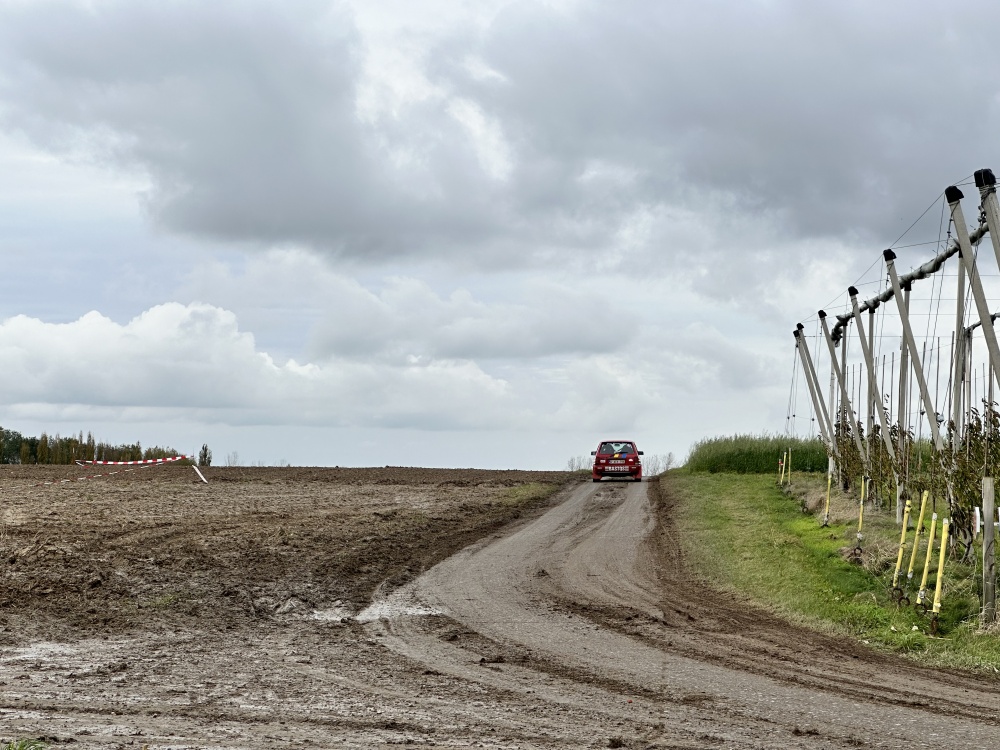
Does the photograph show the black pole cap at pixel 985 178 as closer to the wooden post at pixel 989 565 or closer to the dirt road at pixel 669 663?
the wooden post at pixel 989 565

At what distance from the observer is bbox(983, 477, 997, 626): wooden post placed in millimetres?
13784

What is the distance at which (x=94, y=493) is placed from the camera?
31.1 metres

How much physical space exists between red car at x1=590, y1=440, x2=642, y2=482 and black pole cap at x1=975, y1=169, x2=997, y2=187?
28.1m

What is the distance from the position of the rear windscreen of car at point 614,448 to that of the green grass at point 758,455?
597 centimetres

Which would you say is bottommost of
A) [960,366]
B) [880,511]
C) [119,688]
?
[119,688]

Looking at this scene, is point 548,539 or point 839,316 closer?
point 548,539

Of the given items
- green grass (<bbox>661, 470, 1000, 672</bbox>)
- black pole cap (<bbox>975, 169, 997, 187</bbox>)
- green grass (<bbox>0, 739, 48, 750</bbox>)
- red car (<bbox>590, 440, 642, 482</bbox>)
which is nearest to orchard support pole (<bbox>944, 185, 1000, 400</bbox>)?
black pole cap (<bbox>975, 169, 997, 187</bbox>)

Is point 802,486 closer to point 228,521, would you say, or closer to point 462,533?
point 462,533

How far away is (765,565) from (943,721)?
964 centimetres

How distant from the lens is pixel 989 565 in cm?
1414

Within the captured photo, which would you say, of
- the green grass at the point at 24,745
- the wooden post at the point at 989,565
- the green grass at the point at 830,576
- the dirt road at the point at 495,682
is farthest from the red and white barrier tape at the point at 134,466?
the green grass at the point at 24,745

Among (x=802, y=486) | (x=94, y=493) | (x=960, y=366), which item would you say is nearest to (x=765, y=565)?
(x=960, y=366)

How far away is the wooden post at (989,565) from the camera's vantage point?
13784 millimetres

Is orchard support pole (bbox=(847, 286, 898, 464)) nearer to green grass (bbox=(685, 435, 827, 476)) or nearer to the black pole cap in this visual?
the black pole cap
